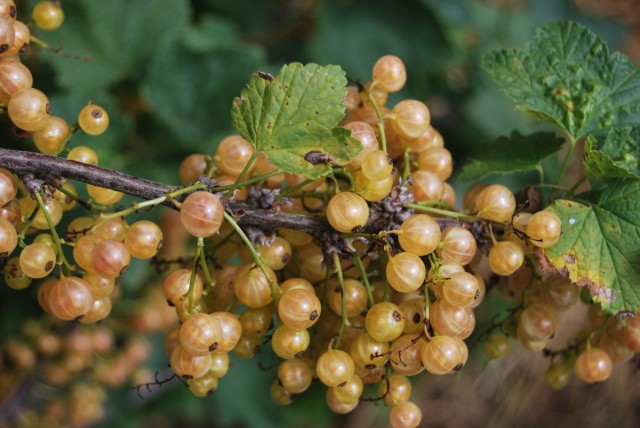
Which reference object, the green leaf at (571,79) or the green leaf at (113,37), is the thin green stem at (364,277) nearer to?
the green leaf at (571,79)

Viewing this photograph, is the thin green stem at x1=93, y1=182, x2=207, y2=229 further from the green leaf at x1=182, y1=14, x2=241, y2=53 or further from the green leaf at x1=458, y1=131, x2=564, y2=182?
the green leaf at x1=182, y1=14, x2=241, y2=53

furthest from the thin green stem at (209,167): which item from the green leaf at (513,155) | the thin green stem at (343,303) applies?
the green leaf at (513,155)

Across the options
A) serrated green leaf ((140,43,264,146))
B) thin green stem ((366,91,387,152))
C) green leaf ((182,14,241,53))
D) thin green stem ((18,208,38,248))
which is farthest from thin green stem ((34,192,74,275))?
green leaf ((182,14,241,53))

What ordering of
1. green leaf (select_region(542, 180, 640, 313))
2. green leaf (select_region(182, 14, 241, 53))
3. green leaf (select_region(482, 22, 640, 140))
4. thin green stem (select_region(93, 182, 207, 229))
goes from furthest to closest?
1. green leaf (select_region(182, 14, 241, 53))
2. green leaf (select_region(482, 22, 640, 140))
3. green leaf (select_region(542, 180, 640, 313))
4. thin green stem (select_region(93, 182, 207, 229))

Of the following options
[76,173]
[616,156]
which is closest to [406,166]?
[616,156]

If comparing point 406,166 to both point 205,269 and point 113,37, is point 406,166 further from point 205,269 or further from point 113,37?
point 113,37

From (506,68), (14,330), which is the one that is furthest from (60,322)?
(506,68)
